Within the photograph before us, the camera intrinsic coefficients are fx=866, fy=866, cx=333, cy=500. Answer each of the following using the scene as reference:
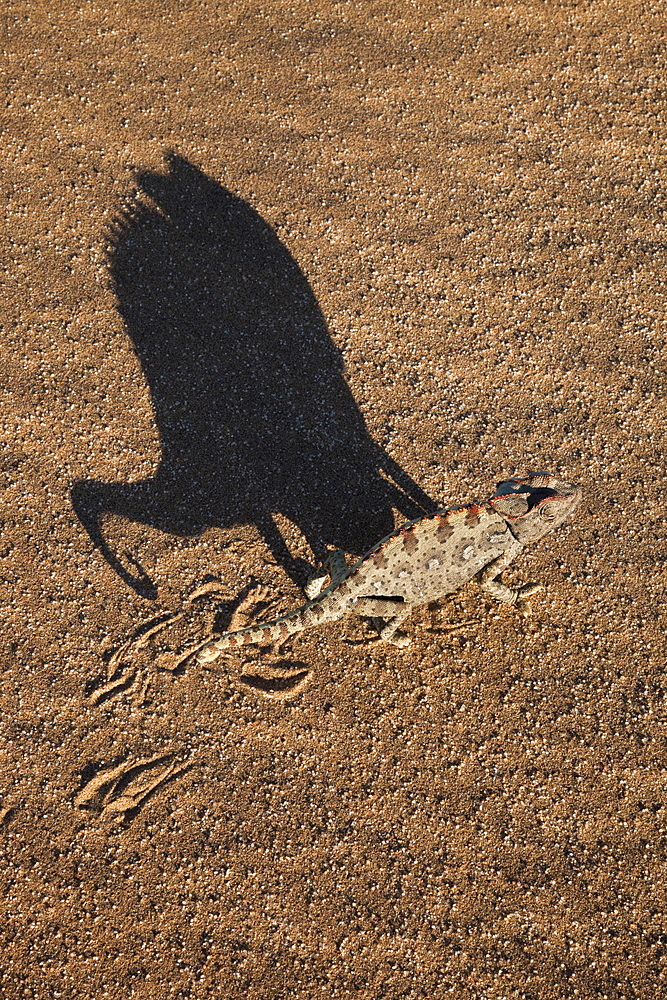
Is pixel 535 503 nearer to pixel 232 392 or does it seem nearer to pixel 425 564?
pixel 425 564

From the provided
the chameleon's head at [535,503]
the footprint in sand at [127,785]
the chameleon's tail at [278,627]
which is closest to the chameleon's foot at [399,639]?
the chameleon's tail at [278,627]

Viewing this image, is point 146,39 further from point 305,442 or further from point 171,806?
point 171,806

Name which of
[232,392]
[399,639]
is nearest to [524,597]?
[399,639]

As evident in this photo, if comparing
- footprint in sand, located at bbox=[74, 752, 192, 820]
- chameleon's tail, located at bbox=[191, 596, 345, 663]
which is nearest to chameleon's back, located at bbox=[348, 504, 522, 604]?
chameleon's tail, located at bbox=[191, 596, 345, 663]

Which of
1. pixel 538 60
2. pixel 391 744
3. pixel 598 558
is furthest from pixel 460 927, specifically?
pixel 538 60

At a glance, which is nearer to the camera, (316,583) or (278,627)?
(278,627)

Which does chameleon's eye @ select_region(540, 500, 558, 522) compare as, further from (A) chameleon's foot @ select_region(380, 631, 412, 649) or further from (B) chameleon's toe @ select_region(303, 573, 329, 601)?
(B) chameleon's toe @ select_region(303, 573, 329, 601)

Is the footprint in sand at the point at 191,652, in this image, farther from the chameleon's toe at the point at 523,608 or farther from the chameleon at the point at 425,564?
the chameleon's toe at the point at 523,608
